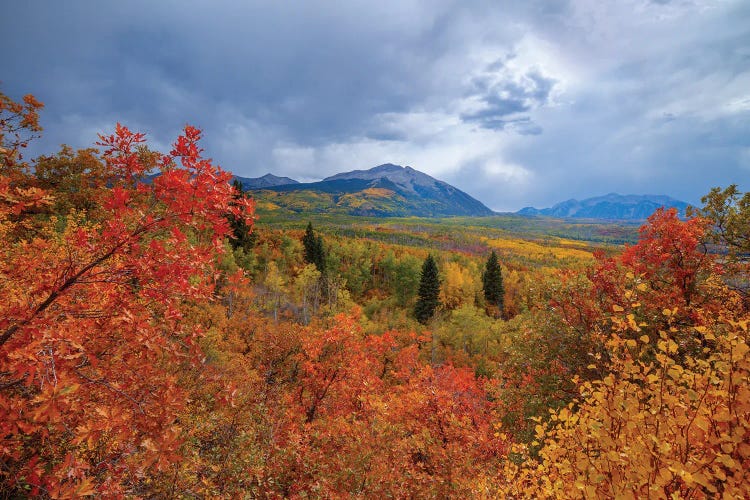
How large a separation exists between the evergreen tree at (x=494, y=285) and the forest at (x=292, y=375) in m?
55.5

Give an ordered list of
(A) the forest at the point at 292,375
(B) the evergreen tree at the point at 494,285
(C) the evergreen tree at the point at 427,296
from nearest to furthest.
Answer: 1. (A) the forest at the point at 292,375
2. (C) the evergreen tree at the point at 427,296
3. (B) the evergreen tree at the point at 494,285

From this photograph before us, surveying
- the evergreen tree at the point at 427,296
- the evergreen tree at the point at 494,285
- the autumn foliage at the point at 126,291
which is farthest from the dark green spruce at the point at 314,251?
the autumn foliage at the point at 126,291

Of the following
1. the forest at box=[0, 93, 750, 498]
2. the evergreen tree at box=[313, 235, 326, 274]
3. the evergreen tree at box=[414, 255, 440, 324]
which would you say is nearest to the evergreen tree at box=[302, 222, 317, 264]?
the evergreen tree at box=[313, 235, 326, 274]

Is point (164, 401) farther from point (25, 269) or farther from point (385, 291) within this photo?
point (385, 291)

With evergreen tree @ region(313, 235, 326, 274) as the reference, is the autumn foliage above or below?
above

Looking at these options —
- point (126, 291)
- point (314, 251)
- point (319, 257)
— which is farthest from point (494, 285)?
point (126, 291)

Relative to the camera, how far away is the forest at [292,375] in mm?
4430

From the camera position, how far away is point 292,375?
23.9 metres

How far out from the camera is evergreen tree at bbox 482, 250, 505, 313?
294 feet

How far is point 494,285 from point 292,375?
76.4m

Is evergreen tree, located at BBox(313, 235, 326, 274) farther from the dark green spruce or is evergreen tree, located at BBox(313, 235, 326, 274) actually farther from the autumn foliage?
the autumn foliage

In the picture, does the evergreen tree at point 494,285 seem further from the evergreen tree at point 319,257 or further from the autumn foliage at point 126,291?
the autumn foliage at point 126,291

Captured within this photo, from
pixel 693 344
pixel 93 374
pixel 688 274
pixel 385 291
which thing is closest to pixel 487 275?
pixel 385 291

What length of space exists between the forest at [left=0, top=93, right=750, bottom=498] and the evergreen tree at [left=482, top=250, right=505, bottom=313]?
2184 inches
